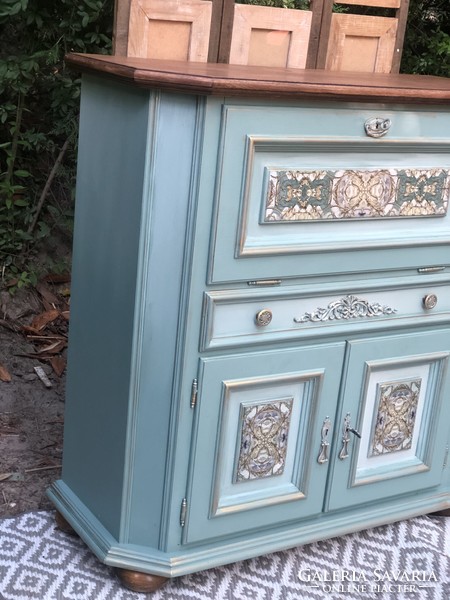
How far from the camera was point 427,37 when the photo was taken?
3.73 metres

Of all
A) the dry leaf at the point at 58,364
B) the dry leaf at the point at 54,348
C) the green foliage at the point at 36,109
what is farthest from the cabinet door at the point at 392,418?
the green foliage at the point at 36,109

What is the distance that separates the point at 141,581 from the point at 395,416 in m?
0.80

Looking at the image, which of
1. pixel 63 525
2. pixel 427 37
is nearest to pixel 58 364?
pixel 63 525

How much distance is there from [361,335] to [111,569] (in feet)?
2.89

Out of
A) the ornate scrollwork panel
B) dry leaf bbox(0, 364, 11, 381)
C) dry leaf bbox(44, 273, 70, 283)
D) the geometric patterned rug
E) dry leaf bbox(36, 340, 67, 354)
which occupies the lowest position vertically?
the geometric patterned rug

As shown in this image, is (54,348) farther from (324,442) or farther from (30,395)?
(324,442)

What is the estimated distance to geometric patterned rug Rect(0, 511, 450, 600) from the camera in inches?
90.7

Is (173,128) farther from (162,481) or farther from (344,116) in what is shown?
(162,481)

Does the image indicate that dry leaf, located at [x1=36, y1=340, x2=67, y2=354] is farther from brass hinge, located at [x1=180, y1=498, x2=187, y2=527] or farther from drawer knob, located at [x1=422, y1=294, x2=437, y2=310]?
drawer knob, located at [x1=422, y1=294, x2=437, y2=310]

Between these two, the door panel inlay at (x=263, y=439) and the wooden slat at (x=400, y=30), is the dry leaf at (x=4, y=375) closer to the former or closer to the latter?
the door panel inlay at (x=263, y=439)

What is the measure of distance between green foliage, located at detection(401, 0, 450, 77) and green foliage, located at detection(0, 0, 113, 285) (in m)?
1.24

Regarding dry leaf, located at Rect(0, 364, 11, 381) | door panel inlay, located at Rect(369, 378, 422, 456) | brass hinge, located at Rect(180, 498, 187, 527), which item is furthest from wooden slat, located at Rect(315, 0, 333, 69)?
dry leaf, located at Rect(0, 364, 11, 381)

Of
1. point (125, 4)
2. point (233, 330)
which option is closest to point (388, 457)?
point (233, 330)

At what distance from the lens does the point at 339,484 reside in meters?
2.46
